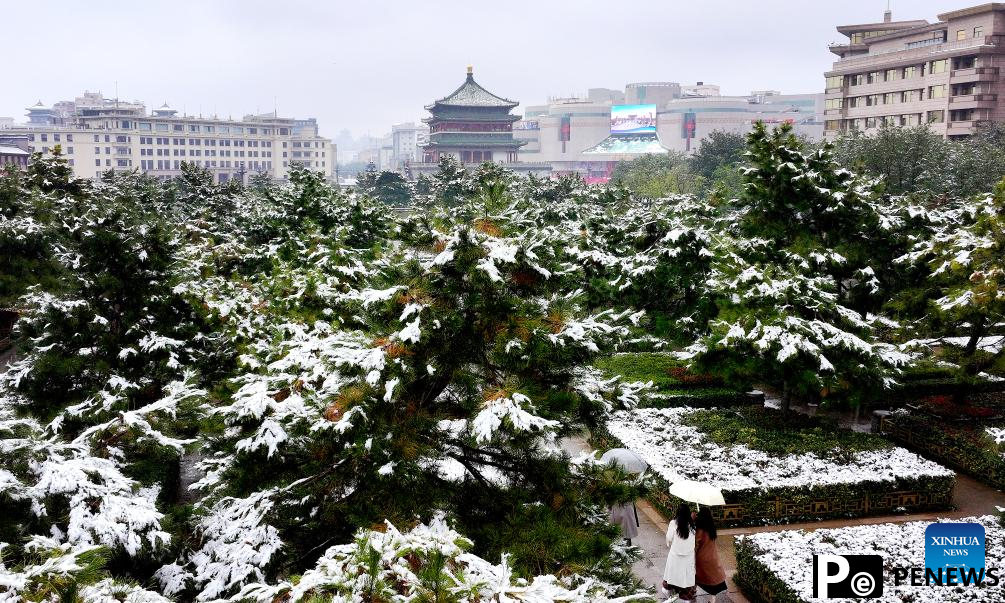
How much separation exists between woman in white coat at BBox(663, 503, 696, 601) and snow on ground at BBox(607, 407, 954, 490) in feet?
9.42

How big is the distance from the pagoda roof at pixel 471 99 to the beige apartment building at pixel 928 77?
36.4 meters

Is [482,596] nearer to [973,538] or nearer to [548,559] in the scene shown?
[548,559]

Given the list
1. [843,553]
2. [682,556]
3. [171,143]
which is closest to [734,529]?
[843,553]

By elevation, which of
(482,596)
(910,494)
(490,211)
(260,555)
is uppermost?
(490,211)

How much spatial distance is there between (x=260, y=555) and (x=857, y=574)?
19.4ft

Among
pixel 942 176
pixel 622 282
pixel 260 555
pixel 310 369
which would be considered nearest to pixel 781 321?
pixel 622 282

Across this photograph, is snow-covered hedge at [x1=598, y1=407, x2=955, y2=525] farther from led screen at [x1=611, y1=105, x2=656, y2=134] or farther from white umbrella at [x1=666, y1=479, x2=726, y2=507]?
led screen at [x1=611, y1=105, x2=656, y2=134]

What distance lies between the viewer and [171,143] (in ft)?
305

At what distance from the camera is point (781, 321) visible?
36.4ft

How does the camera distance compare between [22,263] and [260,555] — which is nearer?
[260,555]

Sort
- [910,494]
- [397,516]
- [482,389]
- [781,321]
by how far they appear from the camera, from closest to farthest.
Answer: [397,516] < [482,389] < [910,494] < [781,321]

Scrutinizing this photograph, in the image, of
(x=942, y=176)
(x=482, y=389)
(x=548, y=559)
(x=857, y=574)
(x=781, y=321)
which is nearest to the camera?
(x=548, y=559)

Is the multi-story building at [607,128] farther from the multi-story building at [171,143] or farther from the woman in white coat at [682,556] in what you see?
the woman in white coat at [682,556]

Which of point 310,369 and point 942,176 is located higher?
point 942,176
